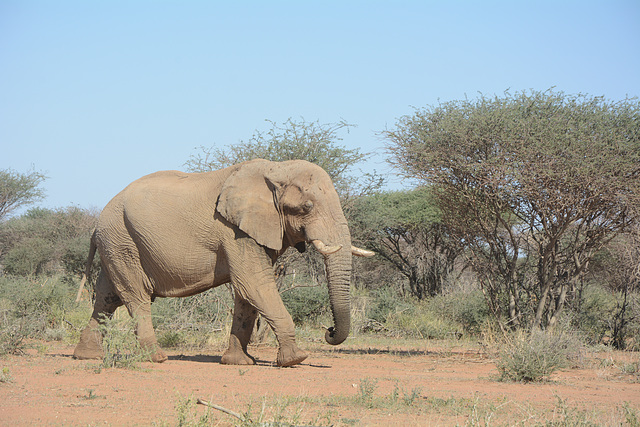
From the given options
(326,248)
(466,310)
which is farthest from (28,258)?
(326,248)

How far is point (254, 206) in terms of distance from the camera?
31.8 ft

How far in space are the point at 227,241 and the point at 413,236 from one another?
1750 cm

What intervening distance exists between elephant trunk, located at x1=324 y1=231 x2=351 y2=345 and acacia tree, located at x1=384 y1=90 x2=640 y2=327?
4.13 metres

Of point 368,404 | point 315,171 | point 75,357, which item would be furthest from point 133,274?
point 368,404

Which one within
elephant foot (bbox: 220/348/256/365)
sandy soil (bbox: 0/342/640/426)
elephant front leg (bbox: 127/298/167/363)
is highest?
elephant front leg (bbox: 127/298/167/363)

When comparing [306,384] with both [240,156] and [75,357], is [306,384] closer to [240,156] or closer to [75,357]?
[75,357]

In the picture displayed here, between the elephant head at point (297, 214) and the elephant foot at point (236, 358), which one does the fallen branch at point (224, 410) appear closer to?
the elephant head at point (297, 214)

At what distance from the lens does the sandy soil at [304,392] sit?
6379mm

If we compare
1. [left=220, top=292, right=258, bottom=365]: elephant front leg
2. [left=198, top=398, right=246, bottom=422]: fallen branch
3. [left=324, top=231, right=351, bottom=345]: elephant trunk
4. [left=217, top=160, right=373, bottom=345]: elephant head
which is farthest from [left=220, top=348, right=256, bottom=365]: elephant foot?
[left=198, top=398, right=246, bottom=422]: fallen branch

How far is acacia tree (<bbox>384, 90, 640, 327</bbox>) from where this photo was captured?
12.1 m

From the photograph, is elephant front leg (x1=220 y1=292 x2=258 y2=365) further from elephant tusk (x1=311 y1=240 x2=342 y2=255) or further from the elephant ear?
elephant tusk (x1=311 y1=240 x2=342 y2=255)

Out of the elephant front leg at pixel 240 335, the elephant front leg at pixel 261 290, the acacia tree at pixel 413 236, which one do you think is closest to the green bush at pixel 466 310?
the acacia tree at pixel 413 236

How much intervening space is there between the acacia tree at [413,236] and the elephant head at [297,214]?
1274 cm

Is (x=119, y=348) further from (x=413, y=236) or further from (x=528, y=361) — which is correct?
(x=413, y=236)
